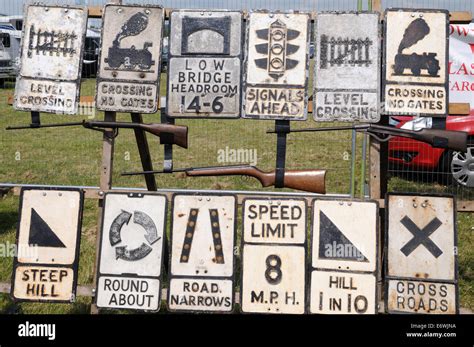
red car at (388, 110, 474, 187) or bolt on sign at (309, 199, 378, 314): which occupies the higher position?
red car at (388, 110, 474, 187)

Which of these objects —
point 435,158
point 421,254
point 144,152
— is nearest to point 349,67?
point 421,254

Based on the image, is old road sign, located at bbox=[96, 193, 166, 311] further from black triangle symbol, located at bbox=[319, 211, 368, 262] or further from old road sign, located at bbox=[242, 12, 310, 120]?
black triangle symbol, located at bbox=[319, 211, 368, 262]

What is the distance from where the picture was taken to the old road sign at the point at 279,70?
11.4 feet

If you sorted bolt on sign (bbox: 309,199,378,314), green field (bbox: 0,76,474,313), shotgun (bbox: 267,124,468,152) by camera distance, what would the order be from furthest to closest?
green field (bbox: 0,76,474,313) < shotgun (bbox: 267,124,468,152) < bolt on sign (bbox: 309,199,378,314)

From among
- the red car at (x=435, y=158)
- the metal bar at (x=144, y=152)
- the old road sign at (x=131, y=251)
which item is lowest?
the old road sign at (x=131, y=251)

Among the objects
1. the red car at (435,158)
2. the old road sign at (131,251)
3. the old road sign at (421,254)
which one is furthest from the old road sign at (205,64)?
the red car at (435,158)

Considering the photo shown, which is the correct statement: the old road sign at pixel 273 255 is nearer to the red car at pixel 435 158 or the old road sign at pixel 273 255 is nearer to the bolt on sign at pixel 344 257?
the bolt on sign at pixel 344 257

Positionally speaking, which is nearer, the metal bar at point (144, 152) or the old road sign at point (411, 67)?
the old road sign at point (411, 67)

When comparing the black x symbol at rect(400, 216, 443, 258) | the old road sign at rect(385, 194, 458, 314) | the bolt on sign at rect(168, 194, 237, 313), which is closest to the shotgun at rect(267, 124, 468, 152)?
the old road sign at rect(385, 194, 458, 314)

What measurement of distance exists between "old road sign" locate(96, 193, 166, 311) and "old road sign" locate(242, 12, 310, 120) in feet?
2.63

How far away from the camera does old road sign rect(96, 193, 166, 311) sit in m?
3.47

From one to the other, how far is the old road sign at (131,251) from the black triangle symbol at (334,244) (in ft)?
2.99

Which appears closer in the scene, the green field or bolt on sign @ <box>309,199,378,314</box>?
bolt on sign @ <box>309,199,378,314</box>
